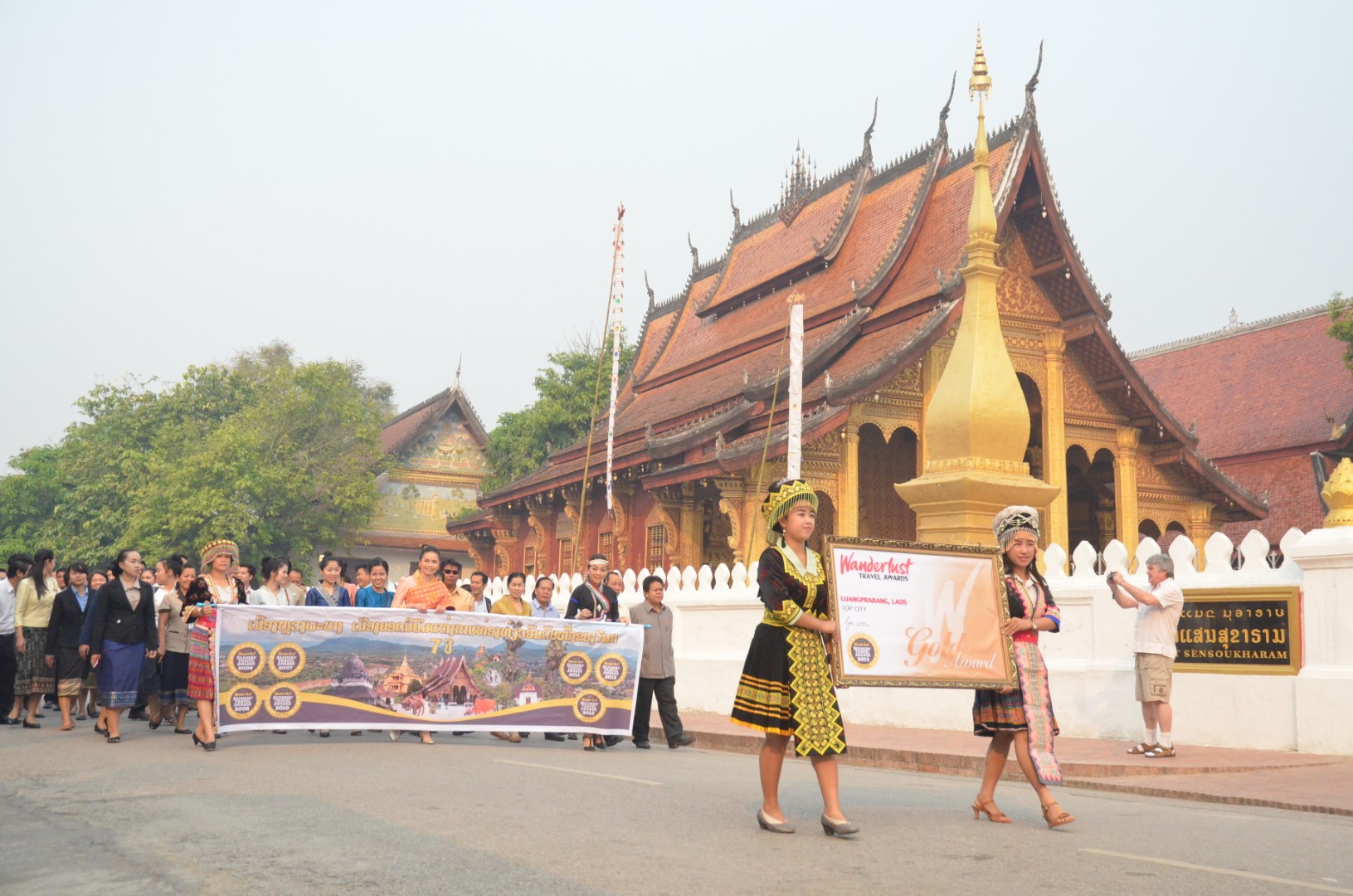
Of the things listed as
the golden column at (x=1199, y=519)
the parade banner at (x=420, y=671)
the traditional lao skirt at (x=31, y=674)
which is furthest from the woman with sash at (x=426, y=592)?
the golden column at (x=1199, y=519)

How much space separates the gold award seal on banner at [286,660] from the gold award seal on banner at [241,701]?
0.72 ft

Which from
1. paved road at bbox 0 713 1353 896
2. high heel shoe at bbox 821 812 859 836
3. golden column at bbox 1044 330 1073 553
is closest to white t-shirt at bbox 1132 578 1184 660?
paved road at bbox 0 713 1353 896

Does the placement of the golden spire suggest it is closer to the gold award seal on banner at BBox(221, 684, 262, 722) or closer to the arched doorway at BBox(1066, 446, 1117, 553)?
the gold award seal on banner at BBox(221, 684, 262, 722)

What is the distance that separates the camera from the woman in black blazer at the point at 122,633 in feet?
32.1

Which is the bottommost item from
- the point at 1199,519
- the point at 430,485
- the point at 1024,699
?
the point at 1024,699

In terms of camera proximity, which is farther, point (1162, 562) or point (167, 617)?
point (167, 617)

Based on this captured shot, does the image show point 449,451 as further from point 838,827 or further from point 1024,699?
point 838,827

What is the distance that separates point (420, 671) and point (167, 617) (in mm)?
2573

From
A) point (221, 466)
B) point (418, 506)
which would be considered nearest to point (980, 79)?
point (221, 466)

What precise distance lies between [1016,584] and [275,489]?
1170 inches

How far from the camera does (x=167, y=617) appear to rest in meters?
11.0

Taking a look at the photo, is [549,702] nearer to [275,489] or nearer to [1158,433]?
[1158,433]

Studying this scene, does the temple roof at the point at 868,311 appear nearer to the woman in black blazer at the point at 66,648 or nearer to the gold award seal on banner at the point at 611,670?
the gold award seal on banner at the point at 611,670

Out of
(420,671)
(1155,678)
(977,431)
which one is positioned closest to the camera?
(1155,678)
